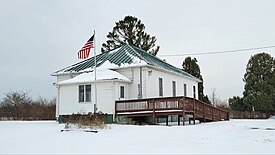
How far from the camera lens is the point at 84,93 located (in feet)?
81.7

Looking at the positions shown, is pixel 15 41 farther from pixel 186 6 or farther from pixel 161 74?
pixel 186 6

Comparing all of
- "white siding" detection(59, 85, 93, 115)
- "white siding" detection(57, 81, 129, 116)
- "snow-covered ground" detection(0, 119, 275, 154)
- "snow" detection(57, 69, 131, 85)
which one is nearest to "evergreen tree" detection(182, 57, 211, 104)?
"snow" detection(57, 69, 131, 85)

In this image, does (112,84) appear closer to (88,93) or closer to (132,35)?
(88,93)

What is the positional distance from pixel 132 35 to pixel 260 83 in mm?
16357

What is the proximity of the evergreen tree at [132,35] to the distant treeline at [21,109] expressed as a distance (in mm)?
12859

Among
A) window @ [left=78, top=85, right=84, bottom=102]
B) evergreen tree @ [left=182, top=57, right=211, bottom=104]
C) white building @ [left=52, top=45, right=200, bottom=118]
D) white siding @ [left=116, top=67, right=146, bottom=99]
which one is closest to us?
white building @ [left=52, top=45, right=200, bottom=118]

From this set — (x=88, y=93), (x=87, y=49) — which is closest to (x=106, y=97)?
(x=88, y=93)

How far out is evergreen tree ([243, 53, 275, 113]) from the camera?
1575 inches

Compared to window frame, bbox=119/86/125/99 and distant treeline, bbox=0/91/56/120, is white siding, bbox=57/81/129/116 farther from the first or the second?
distant treeline, bbox=0/91/56/120

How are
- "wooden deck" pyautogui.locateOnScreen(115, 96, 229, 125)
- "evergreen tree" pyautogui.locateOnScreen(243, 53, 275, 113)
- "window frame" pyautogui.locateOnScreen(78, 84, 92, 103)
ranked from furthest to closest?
1. "evergreen tree" pyautogui.locateOnScreen(243, 53, 275, 113)
2. "window frame" pyautogui.locateOnScreen(78, 84, 92, 103)
3. "wooden deck" pyautogui.locateOnScreen(115, 96, 229, 125)

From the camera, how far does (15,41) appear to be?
1233 inches

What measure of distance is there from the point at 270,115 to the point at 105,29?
23.0 metres

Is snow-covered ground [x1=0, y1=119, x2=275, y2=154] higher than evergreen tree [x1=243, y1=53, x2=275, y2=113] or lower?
lower

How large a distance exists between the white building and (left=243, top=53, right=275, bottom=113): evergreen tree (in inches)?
647
